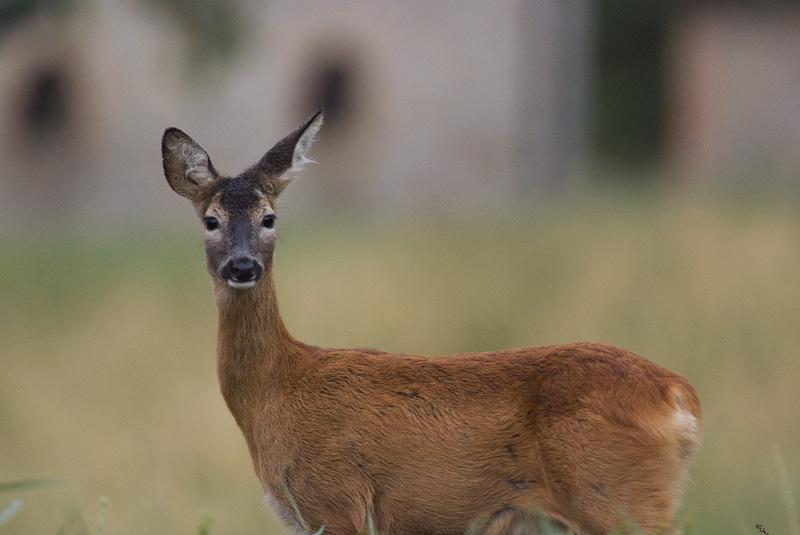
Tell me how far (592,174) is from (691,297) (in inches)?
555

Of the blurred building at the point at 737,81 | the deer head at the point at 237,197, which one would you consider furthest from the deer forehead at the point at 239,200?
the blurred building at the point at 737,81

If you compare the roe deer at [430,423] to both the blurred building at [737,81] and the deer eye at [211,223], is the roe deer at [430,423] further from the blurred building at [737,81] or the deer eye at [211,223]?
the blurred building at [737,81]

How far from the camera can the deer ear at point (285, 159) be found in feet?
17.0

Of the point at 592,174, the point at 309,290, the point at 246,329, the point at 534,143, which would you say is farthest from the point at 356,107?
the point at 246,329

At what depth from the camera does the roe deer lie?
4328mm

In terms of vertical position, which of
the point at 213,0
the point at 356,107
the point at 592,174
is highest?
the point at 213,0

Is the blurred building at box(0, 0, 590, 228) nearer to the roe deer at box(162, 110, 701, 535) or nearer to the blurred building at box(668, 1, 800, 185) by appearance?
the blurred building at box(668, 1, 800, 185)

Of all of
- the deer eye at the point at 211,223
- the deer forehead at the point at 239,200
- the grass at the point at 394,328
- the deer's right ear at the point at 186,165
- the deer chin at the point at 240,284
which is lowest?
the grass at the point at 394,328

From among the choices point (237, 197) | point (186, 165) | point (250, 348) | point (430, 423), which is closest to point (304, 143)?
point (237, 197)

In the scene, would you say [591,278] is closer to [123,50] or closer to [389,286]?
[389,286]

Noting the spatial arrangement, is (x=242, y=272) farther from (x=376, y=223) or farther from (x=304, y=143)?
(x=376, y=223)

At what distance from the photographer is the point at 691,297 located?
1127 centimetres

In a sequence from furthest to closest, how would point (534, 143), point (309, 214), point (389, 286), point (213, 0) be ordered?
point (534, 143) → point (309, 214) → point (389, 286) → point (213, 0)

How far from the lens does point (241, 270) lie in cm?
489
